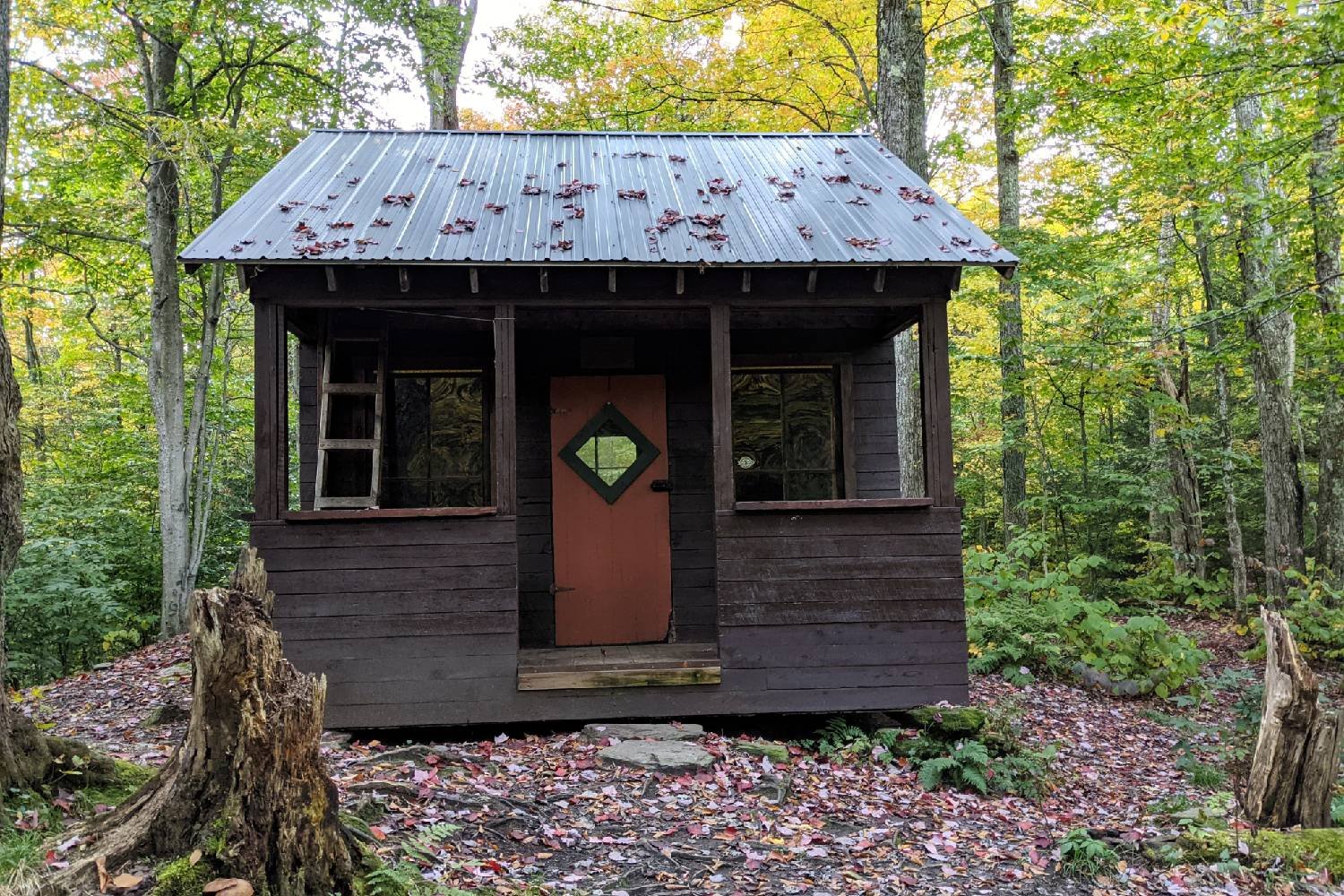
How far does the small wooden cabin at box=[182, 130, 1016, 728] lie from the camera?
18.1 ft

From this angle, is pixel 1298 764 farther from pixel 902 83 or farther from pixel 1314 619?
pixel 902 83

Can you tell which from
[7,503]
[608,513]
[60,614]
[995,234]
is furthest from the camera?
[995,234]

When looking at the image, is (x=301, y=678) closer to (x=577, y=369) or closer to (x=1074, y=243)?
(x=577, y=369)

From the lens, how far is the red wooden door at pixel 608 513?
6988mm

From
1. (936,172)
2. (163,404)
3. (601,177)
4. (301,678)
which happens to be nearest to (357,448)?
(601,177)

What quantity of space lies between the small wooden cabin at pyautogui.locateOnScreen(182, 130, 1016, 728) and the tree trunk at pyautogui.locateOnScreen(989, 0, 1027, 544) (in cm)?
476

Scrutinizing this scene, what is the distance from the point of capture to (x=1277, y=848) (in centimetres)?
422

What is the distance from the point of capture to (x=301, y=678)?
9.41 feet

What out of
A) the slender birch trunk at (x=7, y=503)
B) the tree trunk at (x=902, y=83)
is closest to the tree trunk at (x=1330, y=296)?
the tree trunk at (x=902, y=83)

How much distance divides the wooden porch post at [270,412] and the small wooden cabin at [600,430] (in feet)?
0.06

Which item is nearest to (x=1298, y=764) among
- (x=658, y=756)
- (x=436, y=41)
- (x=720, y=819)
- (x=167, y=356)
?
(x=720, y=819)

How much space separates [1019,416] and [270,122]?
33.2ft

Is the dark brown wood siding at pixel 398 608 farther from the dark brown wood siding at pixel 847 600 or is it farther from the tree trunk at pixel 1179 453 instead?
the tree trunk at pixel 1179 453

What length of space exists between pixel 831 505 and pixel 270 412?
361 cm
